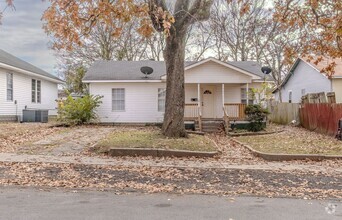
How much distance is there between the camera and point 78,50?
116ft

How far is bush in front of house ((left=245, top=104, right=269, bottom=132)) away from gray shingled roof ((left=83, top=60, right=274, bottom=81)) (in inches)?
122

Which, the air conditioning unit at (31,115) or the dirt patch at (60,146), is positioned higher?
the air conditioning unit at (31,115)

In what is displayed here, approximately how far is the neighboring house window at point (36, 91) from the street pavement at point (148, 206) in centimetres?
2101

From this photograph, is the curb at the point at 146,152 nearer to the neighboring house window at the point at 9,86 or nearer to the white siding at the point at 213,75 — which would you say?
the white siding at the point at 213,75

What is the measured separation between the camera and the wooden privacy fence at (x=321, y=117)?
17312mm

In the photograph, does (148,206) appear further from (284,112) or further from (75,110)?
(284,112)

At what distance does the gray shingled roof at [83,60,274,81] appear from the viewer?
73.9ft

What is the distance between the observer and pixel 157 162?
10.2m

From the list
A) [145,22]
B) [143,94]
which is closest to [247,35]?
[143,94]

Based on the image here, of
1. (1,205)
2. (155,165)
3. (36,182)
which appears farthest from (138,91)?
(1,205)

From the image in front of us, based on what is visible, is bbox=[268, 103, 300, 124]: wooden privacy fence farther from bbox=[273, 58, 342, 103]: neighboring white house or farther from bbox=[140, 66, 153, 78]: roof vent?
bbox=[140, 66, 153, 78]: roof vent

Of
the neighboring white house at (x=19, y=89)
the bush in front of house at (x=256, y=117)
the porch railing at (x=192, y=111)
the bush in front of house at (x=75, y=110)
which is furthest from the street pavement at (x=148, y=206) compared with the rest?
the neighboring white house at (x=19, y=89)

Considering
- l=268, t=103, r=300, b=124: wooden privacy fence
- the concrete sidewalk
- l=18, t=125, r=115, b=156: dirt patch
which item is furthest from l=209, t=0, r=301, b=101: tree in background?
the concrete sidewalk

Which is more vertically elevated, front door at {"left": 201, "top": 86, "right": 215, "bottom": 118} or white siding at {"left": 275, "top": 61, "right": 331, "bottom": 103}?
white siding at {"left": 275, "top": 61, "right": 331, "bottom": 103}
